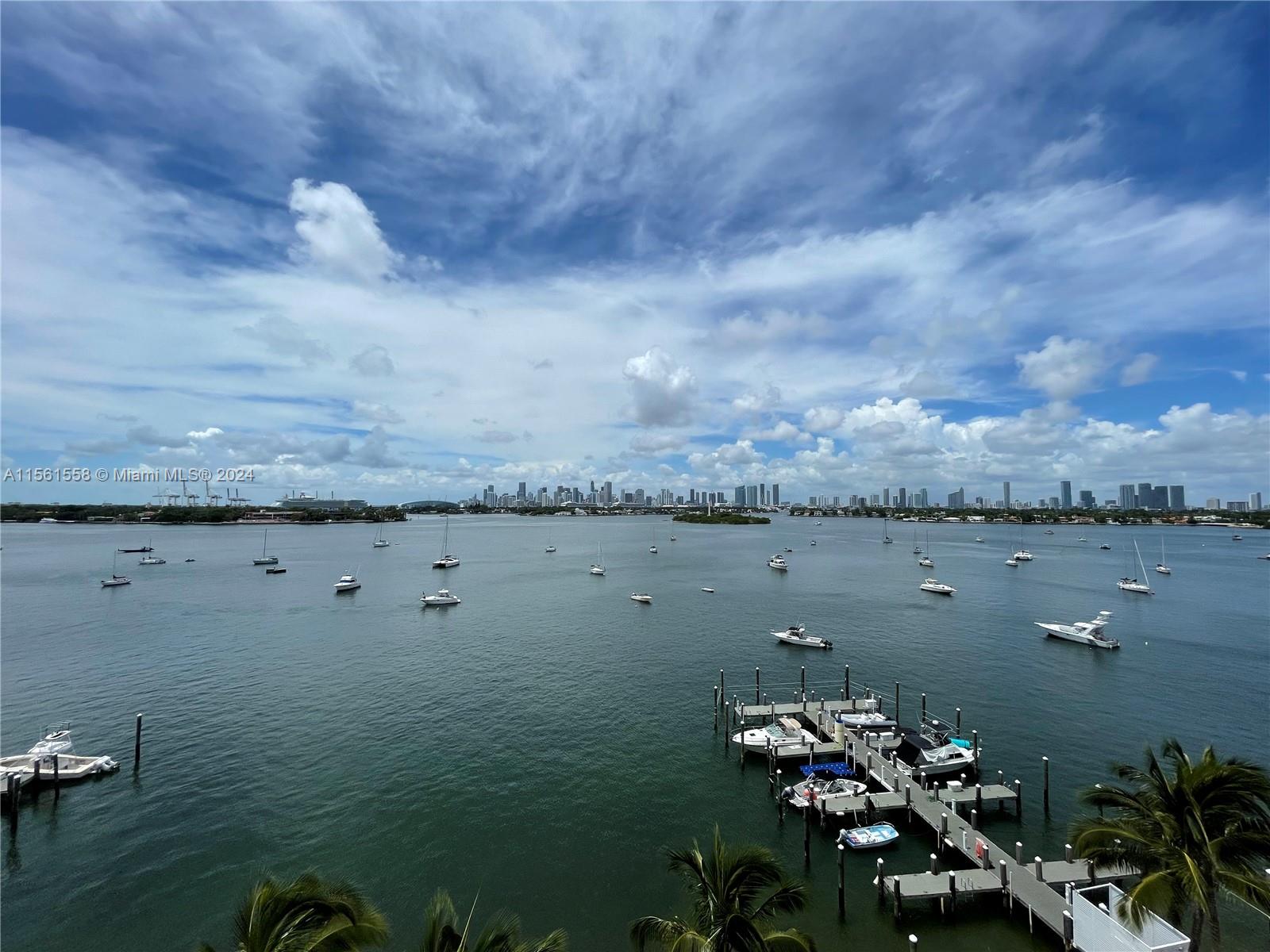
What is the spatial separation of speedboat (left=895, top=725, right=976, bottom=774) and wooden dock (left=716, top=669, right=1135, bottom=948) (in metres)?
0.55

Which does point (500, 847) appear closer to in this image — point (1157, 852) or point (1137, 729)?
point (1157, 852)

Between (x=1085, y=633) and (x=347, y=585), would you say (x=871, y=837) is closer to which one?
(x=1085, y=633)

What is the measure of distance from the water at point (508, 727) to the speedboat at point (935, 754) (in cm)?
158

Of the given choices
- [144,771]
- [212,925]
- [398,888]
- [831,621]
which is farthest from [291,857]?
[831,621]

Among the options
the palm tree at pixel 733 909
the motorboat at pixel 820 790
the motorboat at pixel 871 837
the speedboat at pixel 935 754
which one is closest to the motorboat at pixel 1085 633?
the speedboat at pixel 935 754

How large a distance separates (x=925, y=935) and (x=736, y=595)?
63808 millimetres

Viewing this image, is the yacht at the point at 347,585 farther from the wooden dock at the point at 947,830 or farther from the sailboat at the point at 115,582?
the wooden dock at the point at 947,830

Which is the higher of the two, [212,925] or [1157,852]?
[1157,852]

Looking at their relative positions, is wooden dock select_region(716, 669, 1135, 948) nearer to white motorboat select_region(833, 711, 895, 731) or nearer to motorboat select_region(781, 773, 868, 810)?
motorboat select_region(781, 773, 868, 810)

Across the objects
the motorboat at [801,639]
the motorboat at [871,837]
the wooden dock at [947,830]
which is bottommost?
the motorboat at [871,837]

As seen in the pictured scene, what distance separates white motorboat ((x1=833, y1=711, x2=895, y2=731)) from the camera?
114 feet

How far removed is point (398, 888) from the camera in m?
21.6

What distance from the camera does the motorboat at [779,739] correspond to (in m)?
31.6

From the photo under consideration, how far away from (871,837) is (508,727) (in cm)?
2108
